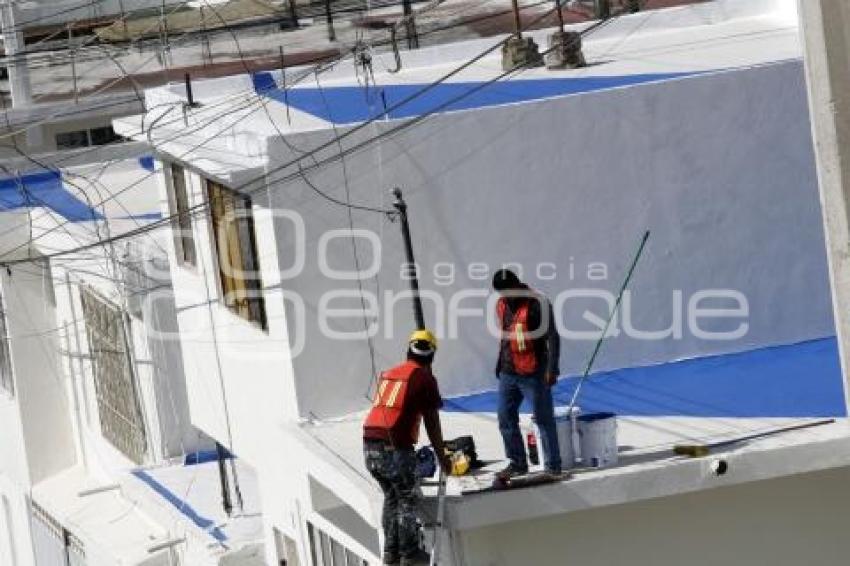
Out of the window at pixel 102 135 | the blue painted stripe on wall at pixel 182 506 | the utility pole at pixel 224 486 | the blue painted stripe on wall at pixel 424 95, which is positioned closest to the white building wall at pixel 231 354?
the utility pole at pixel 224 486

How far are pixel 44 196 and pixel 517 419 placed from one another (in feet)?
50.6

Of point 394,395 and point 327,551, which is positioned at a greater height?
point 394,395

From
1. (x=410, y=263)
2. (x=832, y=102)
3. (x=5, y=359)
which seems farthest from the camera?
(x=5, y=359)

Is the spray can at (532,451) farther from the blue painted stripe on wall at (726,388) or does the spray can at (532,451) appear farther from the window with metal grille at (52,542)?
the window with metal grille at (52,542)

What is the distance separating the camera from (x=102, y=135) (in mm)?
37906

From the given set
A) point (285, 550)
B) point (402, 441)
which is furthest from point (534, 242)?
point (402, 441)

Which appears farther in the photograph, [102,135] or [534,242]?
[102,135]

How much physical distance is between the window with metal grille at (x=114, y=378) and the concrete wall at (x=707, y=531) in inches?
433

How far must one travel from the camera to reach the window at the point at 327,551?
53.5 ft

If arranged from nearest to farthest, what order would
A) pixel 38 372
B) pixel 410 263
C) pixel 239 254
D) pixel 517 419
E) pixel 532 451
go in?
1. pixel 517 419
2. pixel 532 451
3. pixel 410 263
4. pixel 239 254
5. pixel 38 372

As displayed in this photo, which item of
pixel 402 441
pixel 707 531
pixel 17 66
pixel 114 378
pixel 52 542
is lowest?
pixel 52 542

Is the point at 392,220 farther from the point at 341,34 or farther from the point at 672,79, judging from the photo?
the point at 341,34

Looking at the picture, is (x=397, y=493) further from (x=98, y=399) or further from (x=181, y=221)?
(x=98, y=399)

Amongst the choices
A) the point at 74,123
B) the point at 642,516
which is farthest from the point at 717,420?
the point at 74,123
